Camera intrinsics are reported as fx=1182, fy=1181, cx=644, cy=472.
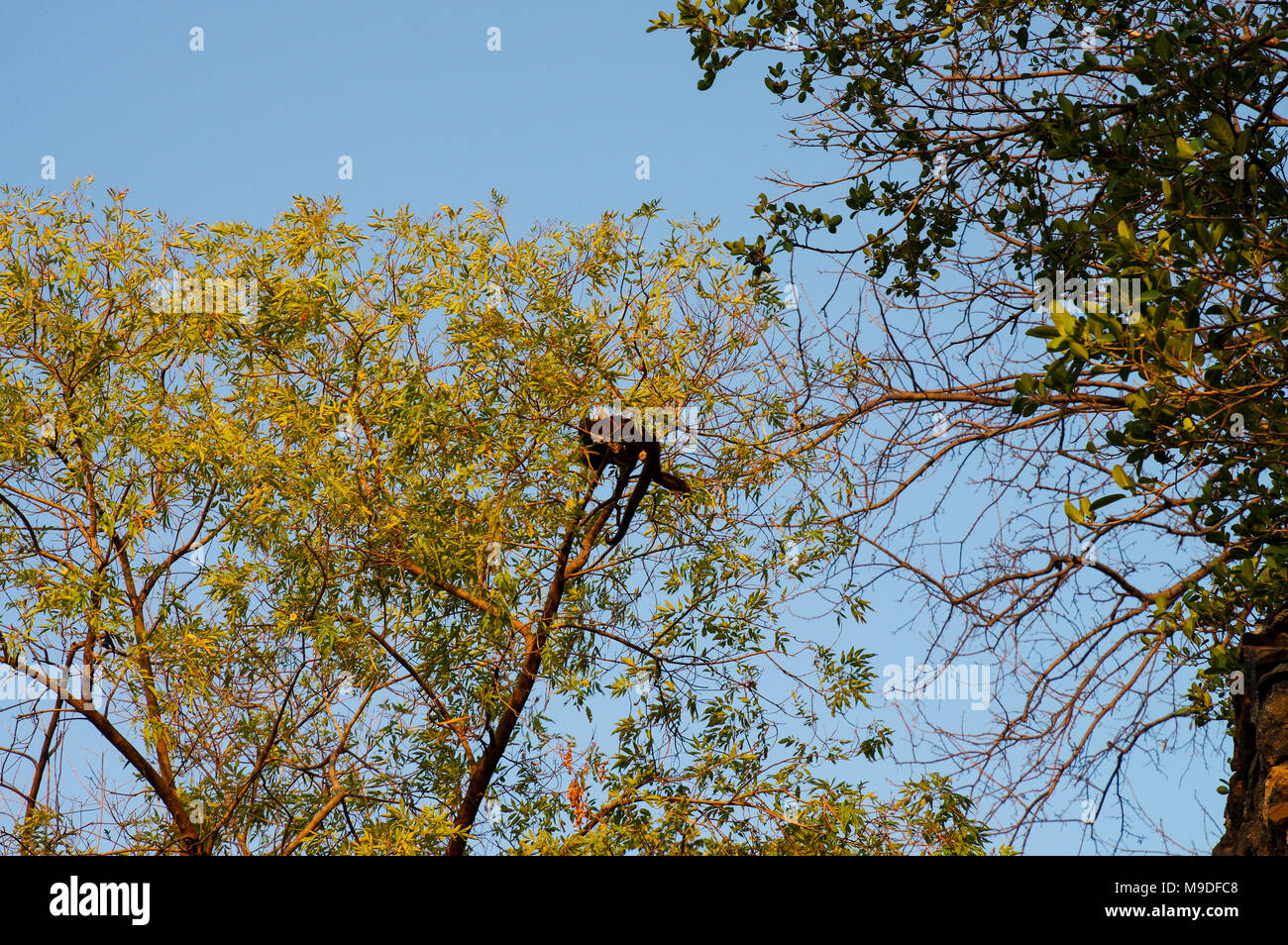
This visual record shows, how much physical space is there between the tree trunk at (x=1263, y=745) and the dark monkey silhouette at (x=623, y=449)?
3738 mm

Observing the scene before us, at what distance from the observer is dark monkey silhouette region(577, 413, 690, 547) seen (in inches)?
314

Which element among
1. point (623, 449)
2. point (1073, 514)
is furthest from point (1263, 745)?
point (623, 449)

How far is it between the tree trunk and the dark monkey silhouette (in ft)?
12.3

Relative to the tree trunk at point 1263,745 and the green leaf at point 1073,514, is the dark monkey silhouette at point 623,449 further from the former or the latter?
the green leaf at point 1073,514

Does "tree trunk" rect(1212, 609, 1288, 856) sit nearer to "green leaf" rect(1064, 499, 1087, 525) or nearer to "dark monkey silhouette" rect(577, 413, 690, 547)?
"green leaf" rect(1064, 499, 1087, 525)

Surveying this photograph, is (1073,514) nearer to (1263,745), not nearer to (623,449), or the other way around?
(1263,745)

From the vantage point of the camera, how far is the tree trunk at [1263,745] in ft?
17.6

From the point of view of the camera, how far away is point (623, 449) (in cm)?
804

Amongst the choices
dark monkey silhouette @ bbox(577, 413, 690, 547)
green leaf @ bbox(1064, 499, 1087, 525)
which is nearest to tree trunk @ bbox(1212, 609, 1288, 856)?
green leaf @ bbox(1064, 499, 1087, 525)

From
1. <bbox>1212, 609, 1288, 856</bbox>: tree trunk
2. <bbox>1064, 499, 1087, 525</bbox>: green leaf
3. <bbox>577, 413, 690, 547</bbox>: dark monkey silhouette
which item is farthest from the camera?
<bbox>577, 413, 690, 547</bbox>: dark monkey silhouette

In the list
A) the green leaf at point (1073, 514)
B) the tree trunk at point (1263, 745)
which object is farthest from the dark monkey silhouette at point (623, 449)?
the green leaf at point (1073, 514)
